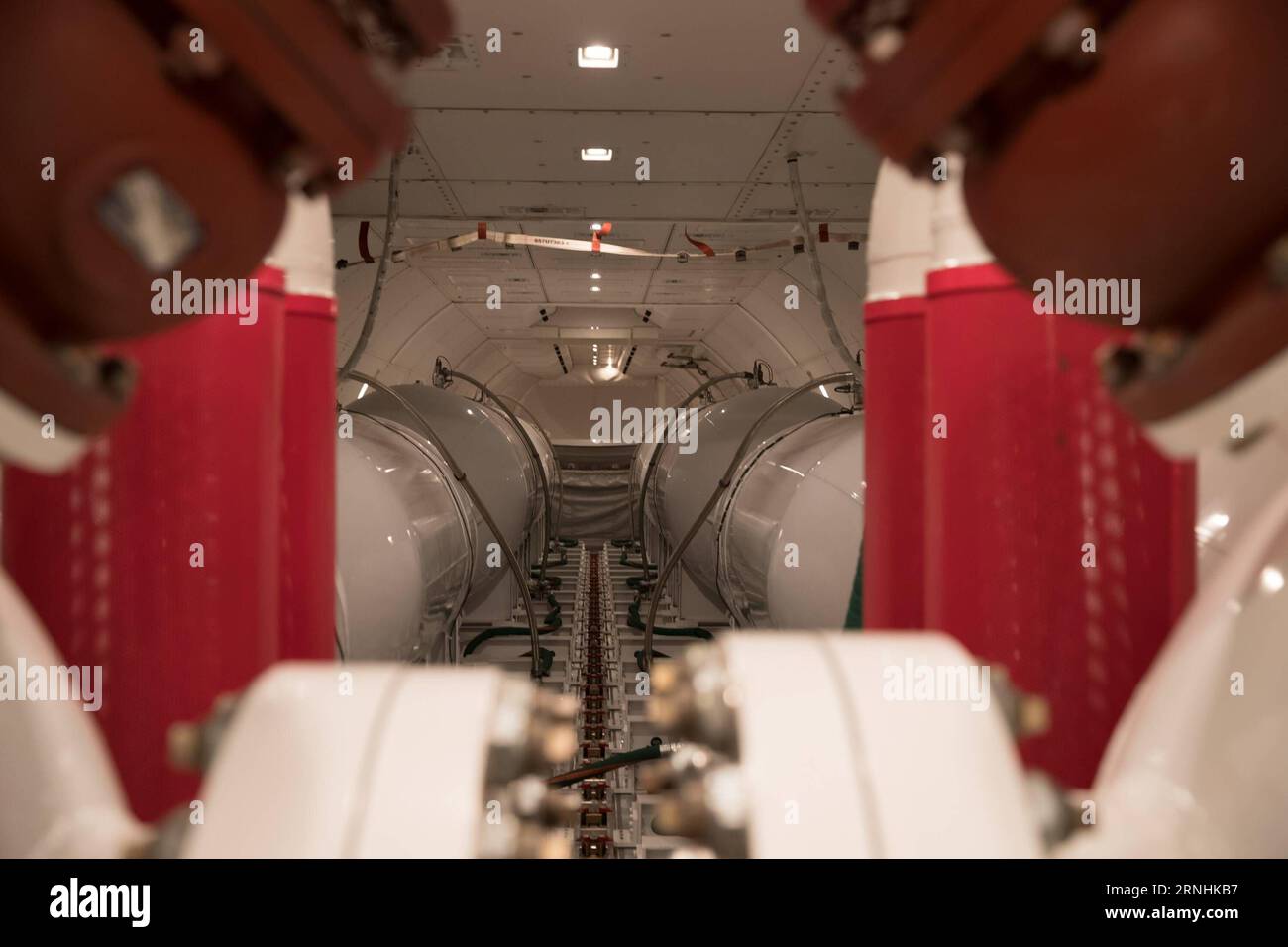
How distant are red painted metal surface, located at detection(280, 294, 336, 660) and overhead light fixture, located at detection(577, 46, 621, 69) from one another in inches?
75.9

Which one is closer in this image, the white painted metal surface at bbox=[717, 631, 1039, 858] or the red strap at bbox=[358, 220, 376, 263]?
the white painted metal surface at bbox=[717, 631, 1039, 858]

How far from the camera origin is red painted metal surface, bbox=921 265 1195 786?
1.17m

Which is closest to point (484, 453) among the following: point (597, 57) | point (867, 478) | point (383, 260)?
point (597, 57)

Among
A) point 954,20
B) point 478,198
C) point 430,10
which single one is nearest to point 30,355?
point 430,10

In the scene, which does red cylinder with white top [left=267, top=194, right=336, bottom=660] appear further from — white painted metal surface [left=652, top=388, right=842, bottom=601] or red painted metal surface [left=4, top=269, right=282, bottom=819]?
white painted metal surface [left=652, top=388, right=842, bottom=601]

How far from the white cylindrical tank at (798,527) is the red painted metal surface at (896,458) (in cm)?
140

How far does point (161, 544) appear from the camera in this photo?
113cm

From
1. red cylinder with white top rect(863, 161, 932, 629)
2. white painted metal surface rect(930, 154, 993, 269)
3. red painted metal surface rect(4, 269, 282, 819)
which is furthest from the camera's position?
red cylinder with white top rect(863, 161, 932, 629)

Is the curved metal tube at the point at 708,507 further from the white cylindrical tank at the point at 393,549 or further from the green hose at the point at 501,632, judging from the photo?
the green hose at the point at 501,632

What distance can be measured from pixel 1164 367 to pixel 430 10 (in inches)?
15.5

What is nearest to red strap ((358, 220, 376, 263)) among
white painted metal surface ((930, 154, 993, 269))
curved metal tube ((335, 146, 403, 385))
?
curved metal tube ((335, 146, 403, 385))
